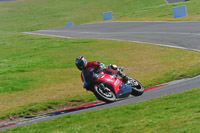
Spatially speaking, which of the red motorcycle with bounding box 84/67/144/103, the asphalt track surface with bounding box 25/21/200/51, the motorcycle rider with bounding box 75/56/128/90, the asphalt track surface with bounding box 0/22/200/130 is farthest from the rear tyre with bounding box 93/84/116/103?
the asphalt track surface with bounding box 25/21/200/51

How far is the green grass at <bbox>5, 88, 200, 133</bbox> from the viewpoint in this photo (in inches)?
301

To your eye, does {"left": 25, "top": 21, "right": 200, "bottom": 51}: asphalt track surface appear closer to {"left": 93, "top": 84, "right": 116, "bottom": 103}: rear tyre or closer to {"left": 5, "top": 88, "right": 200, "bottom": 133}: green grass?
{"left": 93, "top": 84, "right": 116, "bottom": 103}: rear tyre

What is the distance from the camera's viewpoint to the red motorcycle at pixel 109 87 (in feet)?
40.2

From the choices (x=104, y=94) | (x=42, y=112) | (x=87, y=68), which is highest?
(x=87, y=68)

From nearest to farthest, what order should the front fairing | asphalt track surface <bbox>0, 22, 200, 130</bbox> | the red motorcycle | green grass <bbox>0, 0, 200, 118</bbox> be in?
the red motorcycle
the front fairing
green grass <bbox>0, 0, 200, 118</bbox>
asphalt track surface <bbox>0, 22, 200, 130</bbox>

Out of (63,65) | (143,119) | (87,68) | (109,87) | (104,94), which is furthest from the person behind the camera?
(63,65)

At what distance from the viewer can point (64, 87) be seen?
1806 centimetres

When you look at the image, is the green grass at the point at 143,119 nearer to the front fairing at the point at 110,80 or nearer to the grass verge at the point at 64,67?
the front fairing at the point at 110,80

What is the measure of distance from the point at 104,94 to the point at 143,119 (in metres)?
3.75

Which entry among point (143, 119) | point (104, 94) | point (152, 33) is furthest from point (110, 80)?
point (152, 33)

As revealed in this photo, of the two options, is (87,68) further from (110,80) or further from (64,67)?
(64,67)

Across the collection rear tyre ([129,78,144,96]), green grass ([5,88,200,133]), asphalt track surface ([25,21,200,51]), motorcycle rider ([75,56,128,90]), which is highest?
motorcycle rider ([75,56,128,90])

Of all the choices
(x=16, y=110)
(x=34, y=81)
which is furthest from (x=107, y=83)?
(x=34, y=81)

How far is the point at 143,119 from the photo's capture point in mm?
8656
